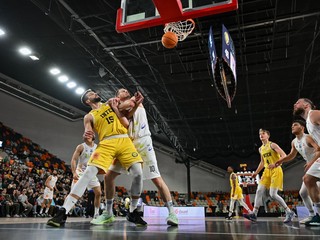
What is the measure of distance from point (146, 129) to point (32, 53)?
10504mm

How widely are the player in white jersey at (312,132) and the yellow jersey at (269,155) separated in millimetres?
1950

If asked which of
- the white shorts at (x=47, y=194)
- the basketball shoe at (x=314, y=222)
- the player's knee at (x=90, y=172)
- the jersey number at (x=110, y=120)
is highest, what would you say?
the jersey number at (x=110, y=120)

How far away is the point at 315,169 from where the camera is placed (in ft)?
13.6

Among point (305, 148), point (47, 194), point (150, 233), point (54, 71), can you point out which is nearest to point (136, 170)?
point (150, 233)

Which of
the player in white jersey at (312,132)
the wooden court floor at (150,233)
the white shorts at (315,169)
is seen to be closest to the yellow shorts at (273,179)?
A: the player in white jersey at (312,132)

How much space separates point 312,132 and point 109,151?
266cm

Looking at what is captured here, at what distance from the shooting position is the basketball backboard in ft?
15.7

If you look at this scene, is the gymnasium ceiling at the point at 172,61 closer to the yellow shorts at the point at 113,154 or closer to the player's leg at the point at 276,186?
the player's leg at the point at 276,186

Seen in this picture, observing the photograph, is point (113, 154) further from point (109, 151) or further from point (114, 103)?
point (114, 103)

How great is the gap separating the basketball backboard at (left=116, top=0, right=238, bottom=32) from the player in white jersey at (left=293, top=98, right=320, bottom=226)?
1.93 m

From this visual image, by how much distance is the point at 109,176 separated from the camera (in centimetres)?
412

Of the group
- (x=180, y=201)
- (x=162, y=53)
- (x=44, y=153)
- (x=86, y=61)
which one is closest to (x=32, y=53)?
(x=86, y=61)

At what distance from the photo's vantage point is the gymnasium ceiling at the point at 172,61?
10398 millimetres

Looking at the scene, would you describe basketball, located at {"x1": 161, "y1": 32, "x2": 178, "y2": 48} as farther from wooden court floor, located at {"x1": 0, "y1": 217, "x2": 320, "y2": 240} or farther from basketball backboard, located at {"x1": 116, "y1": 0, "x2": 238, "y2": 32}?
wooden court floor, located at {"x1": 0, "y1": 217, "x2": 320, "y2": 240}
